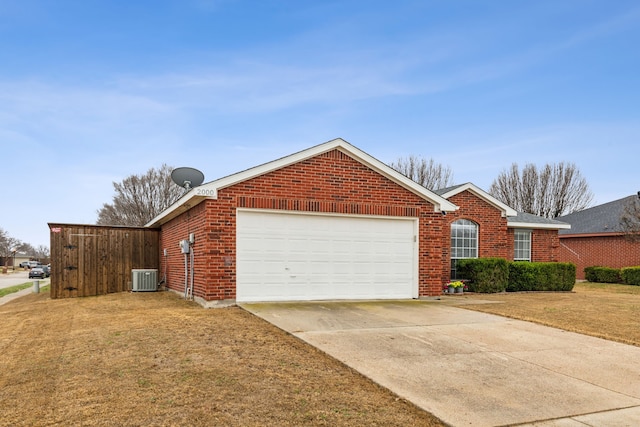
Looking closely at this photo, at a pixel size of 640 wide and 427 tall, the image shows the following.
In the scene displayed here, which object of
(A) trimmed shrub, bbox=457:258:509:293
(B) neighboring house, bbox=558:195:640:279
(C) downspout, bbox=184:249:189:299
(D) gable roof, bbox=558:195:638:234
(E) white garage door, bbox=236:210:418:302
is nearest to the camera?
(E) white garage door, bbox=236:210:418:302

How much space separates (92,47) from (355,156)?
801 centimetres

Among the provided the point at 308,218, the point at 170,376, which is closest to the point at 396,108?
the point at 308,218

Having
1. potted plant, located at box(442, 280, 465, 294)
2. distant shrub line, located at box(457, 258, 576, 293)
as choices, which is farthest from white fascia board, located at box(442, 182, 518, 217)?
potted plant, located at box(442, 280, 465, 294)

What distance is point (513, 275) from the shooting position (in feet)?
57.2

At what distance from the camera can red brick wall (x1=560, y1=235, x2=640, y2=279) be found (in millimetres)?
25422

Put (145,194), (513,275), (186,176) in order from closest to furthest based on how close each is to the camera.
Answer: (186,176)
(513,275)
(145,194)

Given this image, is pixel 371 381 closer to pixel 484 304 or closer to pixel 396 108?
pixel 484 304

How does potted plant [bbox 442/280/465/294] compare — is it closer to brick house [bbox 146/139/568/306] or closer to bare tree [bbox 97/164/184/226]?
brick house [bbox 146/139/568/306]

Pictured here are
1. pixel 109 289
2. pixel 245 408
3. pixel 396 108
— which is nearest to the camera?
pixel 245 408

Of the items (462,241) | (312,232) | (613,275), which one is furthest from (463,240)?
(613,275)

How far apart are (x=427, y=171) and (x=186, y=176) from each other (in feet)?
92.2

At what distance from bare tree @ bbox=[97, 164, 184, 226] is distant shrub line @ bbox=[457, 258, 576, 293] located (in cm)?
2795

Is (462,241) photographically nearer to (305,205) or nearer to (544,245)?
(544,245)

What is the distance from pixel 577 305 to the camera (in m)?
12.6
